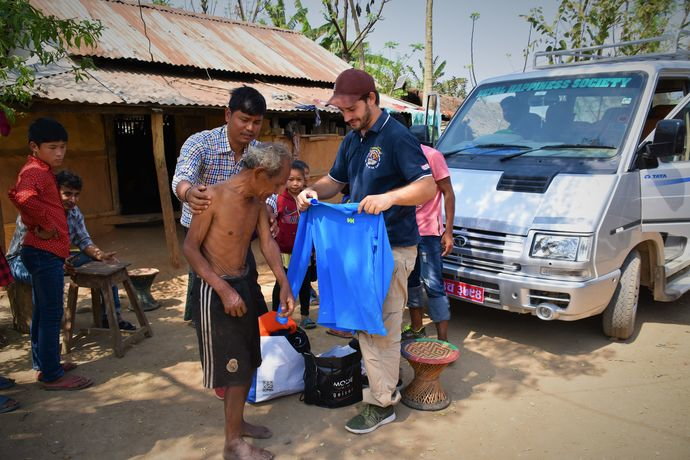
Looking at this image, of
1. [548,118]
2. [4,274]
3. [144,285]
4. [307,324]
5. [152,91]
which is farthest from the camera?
[152,91]

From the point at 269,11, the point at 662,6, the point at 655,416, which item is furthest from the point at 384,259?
the point at 269,11

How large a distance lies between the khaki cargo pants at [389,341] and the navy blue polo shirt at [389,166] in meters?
0.13

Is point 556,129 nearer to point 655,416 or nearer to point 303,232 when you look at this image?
point 655,416

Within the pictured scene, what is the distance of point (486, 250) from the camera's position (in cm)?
436

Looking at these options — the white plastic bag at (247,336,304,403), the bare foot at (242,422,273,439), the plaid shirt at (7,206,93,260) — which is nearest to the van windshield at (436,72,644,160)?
the white plastic bag at (247,336,304,403)

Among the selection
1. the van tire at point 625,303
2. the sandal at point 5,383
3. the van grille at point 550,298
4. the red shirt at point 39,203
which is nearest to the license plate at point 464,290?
the van grille at point 550,298

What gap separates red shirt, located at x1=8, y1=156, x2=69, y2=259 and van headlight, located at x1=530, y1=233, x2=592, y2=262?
3.62 meters

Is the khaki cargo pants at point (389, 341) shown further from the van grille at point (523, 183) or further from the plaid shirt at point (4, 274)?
the plaid shirt at point (4, 274)

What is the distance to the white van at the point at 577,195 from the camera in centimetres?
406

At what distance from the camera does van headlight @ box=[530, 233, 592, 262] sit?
13.0 feet

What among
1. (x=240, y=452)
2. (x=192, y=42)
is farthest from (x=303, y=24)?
(x=240, y=452)

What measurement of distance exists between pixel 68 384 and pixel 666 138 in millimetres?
5061

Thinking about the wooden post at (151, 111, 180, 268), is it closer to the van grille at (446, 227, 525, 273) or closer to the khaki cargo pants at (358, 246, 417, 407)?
the van grille at (446, 227, 525, 273)

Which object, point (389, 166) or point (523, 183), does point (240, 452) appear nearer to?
point (389, 166)
